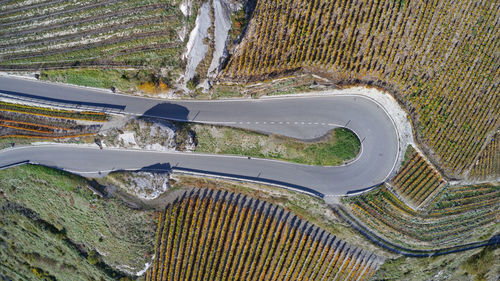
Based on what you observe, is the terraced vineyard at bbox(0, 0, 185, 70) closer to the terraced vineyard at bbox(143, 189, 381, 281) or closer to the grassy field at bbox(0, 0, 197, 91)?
the grassy field at bbox(0, 0, 197, 91)

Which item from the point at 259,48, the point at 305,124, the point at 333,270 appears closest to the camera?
Answer: the point at 259,48

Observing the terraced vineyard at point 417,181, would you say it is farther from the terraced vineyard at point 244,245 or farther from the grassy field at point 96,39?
the grassy field at point 96,39

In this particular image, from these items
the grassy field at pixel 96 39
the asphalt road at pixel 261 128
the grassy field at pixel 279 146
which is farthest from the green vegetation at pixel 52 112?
the grassy field at pixel 279 146

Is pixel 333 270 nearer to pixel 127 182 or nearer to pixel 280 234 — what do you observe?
pixel 280 234

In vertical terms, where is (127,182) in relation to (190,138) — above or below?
below

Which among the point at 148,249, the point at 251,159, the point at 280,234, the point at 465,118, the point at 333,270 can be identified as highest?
the point at 465,118

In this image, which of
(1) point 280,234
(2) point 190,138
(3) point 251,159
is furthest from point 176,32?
(1) point 280,234
